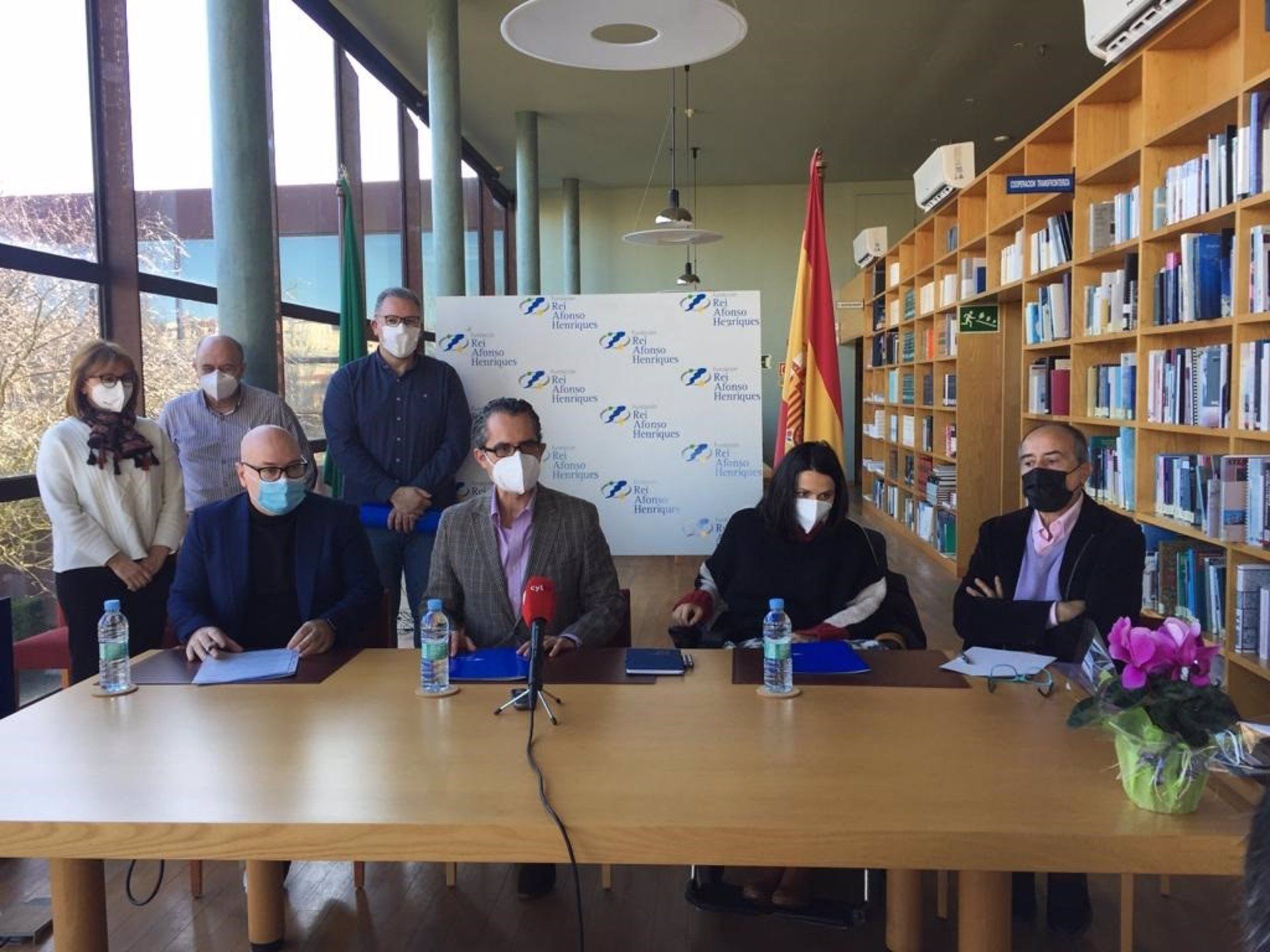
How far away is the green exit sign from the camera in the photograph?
6973mm

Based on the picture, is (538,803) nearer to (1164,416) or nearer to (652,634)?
(1164,416)

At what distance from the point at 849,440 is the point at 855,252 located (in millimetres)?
3231

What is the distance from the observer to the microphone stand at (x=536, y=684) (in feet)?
6.27

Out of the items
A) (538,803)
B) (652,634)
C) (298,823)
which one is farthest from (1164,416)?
(298,823)

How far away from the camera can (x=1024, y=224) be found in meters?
5.95

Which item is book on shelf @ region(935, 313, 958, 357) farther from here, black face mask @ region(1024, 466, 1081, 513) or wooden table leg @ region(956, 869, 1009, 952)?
wooden table leg @ region(956, 869, 1009, 952)

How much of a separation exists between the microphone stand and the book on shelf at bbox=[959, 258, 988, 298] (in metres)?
5.68

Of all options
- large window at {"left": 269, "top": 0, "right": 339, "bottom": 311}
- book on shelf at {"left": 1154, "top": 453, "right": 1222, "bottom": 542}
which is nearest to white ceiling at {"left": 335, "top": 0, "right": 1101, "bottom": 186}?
large window at {"left": 269, "top": 0, "right": 339, "bottom": 311}

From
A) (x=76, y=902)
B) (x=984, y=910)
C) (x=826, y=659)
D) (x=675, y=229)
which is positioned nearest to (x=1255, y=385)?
(x=826, y=659)

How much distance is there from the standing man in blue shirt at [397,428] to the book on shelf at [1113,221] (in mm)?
3071

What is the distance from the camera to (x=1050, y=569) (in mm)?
2955

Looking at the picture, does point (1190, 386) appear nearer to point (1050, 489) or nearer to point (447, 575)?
point (1050, 489)

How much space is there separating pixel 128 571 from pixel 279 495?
94cm

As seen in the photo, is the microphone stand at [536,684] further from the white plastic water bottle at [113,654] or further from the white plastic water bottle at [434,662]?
the white plastic water bottle at [113,654]
